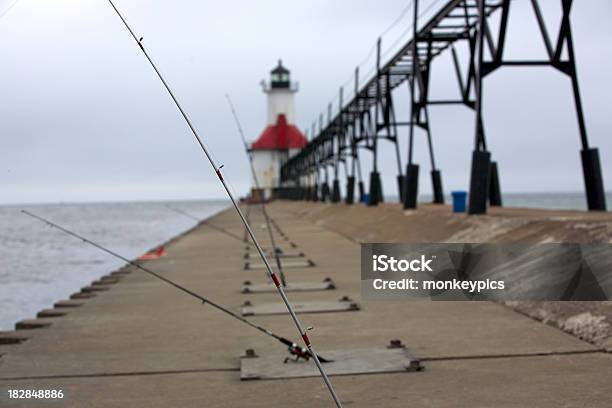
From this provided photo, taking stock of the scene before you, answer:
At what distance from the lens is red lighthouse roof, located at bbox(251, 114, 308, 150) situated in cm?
10481

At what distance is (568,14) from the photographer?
15.2m

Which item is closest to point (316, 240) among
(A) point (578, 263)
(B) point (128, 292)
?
(B) point (128, 292)

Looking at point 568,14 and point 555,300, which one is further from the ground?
point 568,14

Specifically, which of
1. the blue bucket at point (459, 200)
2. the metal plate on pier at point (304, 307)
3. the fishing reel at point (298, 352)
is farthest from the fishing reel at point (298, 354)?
the blue bucket at point (459, 200)

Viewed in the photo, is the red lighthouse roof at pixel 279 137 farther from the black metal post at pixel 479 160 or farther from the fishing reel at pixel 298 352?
the fishing reel at pixel 298 352

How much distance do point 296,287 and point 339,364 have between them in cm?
557

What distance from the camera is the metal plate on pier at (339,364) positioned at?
665cm

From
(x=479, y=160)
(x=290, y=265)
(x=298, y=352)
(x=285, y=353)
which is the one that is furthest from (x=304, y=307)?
(x=479, y=160)

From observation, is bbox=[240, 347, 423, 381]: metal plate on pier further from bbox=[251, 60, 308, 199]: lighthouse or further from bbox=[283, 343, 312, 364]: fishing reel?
bbox=[251, 60, 308, 199]: lighthouse

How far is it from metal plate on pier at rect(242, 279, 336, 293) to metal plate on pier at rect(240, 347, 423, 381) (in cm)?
488

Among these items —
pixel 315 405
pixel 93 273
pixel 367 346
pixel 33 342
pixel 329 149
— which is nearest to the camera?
pixel 315 405

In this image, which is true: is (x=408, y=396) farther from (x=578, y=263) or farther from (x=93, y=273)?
(x=93, y=273)

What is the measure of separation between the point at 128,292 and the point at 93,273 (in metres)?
12.1

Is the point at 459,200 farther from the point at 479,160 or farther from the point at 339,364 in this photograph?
the point at 339,364
